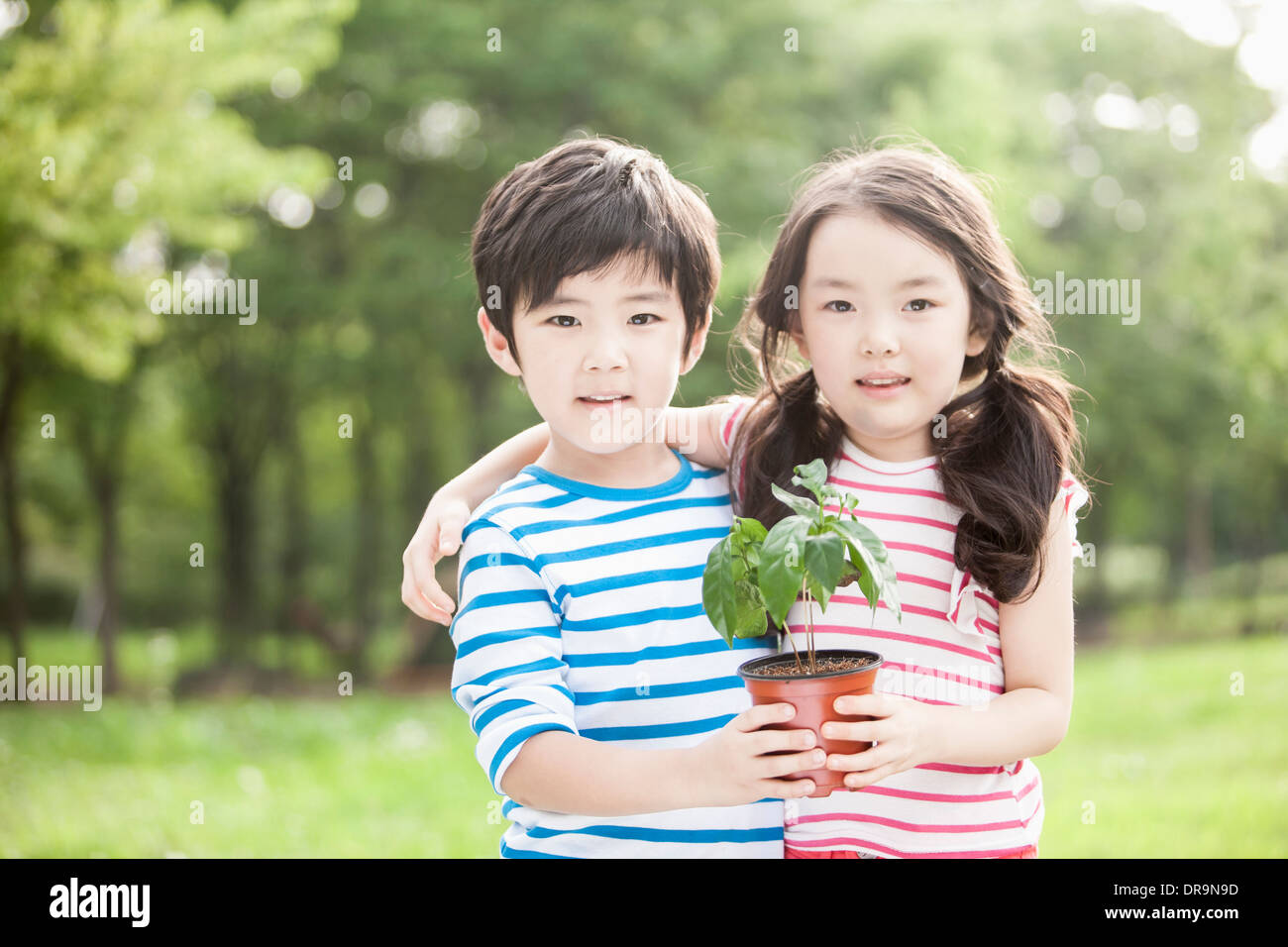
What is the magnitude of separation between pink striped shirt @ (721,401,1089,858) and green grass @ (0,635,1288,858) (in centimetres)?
263

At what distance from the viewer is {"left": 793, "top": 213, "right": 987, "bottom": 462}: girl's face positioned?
6.96 ft

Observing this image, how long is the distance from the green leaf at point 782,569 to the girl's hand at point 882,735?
170 millimetres

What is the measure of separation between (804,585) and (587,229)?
0.77 meters

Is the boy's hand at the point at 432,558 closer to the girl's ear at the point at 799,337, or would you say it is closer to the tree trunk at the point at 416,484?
the girl's ear at the point at 799,337

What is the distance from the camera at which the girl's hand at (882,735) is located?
1711 mm

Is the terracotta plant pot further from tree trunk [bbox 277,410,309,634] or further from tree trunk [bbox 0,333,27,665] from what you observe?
tree trunk [bbox 277,410,309,634]

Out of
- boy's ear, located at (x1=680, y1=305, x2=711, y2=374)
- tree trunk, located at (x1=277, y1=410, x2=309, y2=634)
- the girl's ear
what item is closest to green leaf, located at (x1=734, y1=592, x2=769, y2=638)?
boy's ear, located at (x1=680, y1=305, x2=711, y2=374)

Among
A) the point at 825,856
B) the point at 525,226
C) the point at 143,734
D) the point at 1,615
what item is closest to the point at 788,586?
the point at 825,856

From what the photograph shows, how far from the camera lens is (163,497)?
62.2ft

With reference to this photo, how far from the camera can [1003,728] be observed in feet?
6.50

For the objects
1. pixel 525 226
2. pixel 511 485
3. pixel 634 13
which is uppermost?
pixel 634 13

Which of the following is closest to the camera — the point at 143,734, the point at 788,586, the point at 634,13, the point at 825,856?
the point at 788,586

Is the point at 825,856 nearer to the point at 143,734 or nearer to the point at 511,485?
the point at 511,485

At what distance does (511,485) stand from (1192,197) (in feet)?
50.0
